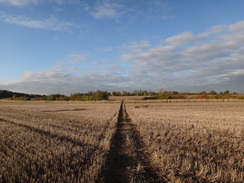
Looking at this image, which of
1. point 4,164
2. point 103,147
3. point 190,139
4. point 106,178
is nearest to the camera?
point 106,178

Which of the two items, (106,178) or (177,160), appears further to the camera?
(177,160)

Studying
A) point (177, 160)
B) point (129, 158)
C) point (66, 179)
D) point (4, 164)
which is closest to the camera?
point (66, 179)

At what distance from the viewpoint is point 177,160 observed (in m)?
4.89

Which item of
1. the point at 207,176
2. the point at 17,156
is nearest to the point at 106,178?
the point at 207,176

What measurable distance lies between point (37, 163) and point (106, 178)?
1931 millimetres

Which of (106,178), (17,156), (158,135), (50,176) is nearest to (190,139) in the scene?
(158,135)

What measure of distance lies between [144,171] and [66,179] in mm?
2083

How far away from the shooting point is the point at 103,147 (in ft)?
20.8

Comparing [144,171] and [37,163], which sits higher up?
[37,163]

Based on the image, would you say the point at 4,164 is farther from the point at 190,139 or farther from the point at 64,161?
the point at 190,139

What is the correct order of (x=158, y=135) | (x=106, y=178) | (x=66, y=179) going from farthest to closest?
1. (x=158, y=135)
2. (x=106, y=178)
3. (x=66, y=179)

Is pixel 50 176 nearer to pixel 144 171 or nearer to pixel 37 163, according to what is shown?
pixel 37 163

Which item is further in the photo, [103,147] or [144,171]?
[103,147]

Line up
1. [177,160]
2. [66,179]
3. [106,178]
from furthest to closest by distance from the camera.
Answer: [177,160] → [106,178] → [66,179]
